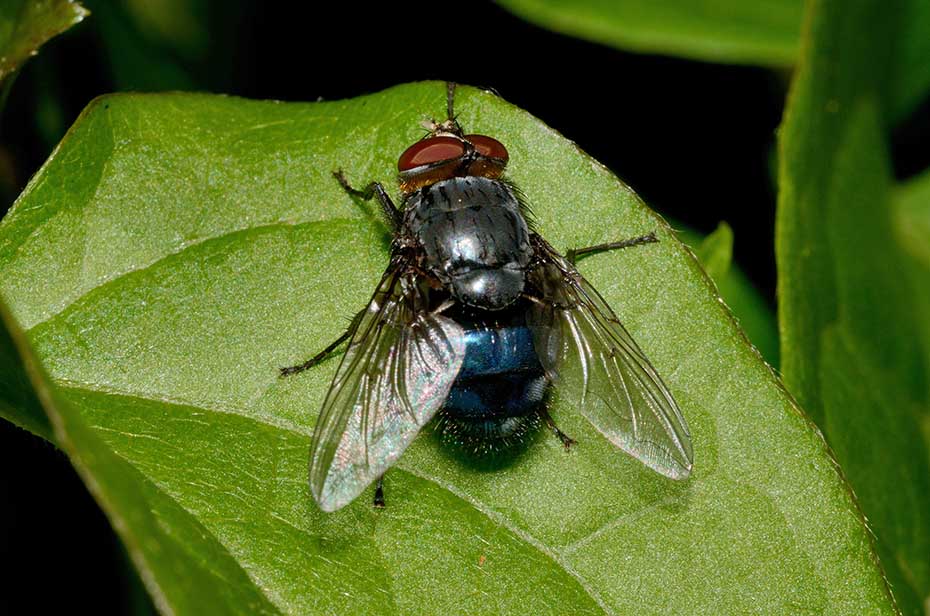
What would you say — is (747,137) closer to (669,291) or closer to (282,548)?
(669,291)

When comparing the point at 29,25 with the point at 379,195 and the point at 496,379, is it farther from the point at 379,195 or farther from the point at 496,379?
the point at 496,379

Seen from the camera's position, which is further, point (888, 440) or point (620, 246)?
point (888, 440)

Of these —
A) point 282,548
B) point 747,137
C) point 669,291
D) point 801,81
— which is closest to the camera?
point 282,548

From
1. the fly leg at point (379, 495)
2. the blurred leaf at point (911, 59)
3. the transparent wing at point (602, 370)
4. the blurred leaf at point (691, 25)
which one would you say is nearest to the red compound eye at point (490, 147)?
the transparent wing at point (602, 370)

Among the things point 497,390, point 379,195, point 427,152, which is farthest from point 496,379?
point 427,152

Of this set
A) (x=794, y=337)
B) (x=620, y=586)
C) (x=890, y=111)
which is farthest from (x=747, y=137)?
(x=620, y=586)

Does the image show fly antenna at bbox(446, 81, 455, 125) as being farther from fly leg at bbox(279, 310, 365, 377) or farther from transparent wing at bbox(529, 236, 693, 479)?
fly leg at bbox(279, 310, 365, 377)

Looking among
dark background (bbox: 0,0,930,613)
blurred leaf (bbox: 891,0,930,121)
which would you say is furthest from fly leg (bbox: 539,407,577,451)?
blurred leaf (bbox: 891,0,930,121)
